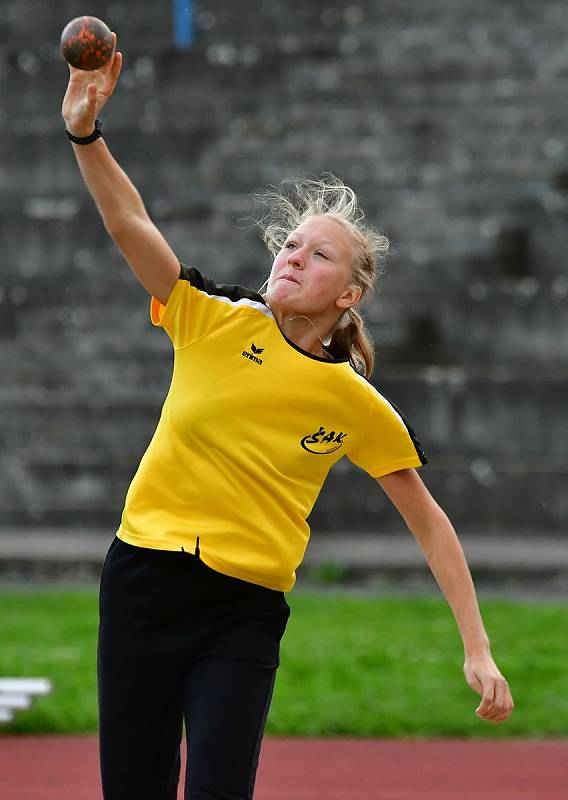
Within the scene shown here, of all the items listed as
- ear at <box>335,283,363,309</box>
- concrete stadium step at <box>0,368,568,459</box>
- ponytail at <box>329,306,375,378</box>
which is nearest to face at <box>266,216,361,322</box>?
ear at <box>335,283,363,309</box>

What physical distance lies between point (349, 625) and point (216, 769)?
5.30 metres

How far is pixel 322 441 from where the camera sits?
3.37 m

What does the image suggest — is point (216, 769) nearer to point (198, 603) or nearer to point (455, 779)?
point (198, 603)

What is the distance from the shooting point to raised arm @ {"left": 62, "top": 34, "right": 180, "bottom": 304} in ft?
9.54

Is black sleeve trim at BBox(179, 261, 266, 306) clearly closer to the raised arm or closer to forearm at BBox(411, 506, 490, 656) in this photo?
the raised arm

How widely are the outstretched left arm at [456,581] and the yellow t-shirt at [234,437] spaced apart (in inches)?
10.5

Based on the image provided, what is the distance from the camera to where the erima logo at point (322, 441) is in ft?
11.0

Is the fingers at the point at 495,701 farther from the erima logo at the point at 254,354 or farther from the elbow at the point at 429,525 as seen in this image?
the erima logo at the point at 254,354

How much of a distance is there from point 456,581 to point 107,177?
1.31 meters

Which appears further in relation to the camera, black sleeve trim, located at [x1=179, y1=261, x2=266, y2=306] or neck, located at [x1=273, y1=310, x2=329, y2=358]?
neck, located at [x1=273, y1=310, x2=329, y2=358]

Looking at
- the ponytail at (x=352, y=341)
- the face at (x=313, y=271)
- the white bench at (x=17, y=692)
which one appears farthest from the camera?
the white bench at (x=17, y=692)

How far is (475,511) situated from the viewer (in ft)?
35.7

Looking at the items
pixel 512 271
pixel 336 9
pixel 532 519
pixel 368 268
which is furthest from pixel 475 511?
pixel 368 268

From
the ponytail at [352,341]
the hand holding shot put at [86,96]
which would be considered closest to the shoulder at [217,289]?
the ponytail at [352,341]
